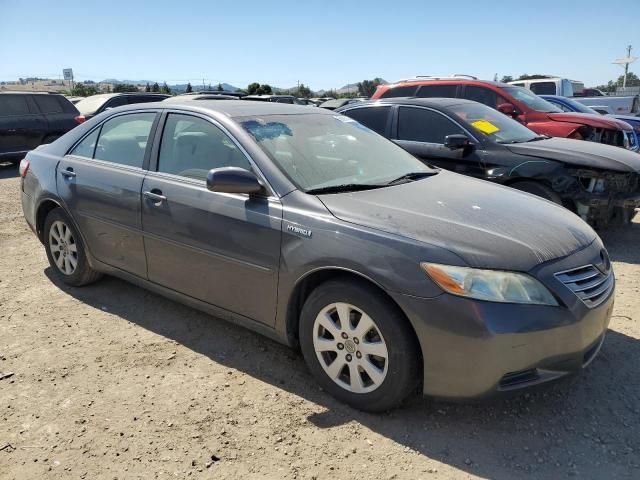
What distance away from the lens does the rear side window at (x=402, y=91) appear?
9164 millimetres

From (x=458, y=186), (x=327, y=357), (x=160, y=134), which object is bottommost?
(x=327, y=357)

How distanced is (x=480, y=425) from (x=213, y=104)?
8.76 feet

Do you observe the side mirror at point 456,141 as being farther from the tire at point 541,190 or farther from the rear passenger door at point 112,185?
the rear passenger door at point 112,185

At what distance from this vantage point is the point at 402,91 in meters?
9.25

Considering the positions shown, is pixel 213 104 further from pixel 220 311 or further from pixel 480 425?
pixel 480 425

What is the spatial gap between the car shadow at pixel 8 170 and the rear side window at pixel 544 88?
13.7 metres

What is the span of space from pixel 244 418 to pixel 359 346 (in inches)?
28.8

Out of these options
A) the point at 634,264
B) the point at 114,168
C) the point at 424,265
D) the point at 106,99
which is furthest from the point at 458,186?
the point at 106,99

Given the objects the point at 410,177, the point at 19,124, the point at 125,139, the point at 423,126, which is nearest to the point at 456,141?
the point at 423,126

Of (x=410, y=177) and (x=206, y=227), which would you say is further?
(x=410, y=177)

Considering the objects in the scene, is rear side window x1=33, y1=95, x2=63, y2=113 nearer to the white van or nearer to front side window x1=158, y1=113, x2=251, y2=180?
front side window x1=158, y1=113, x2=251, y2=180

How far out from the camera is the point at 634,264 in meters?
5.19

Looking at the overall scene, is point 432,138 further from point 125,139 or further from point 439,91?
point 125,139

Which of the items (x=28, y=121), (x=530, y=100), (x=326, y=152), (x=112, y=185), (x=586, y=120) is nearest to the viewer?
(x=326, y=152)
